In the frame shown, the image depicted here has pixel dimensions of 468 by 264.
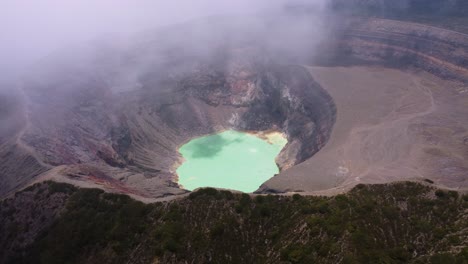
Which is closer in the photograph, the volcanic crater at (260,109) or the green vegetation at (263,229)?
the green vegetation at (263,229)

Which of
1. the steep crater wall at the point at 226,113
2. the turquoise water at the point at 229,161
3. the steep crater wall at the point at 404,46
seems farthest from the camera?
the steep crater wall at the point at 404,46

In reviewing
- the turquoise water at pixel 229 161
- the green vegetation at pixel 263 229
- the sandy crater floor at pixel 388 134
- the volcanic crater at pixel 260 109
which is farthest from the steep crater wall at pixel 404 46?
the green vegetation at pixel 263 229

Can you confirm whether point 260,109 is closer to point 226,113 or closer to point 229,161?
point 226,113

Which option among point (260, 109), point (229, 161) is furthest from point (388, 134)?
point (260, 109)

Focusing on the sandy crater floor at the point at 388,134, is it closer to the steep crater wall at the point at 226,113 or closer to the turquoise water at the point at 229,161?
the steep crater wall at the point at 226,113

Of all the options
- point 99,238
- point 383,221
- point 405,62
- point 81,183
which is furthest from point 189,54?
point 383,221

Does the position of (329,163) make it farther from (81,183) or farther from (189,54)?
(189,54)
